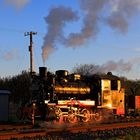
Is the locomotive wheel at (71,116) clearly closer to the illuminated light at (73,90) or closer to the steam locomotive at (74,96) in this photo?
the steam locomotive at (74,96)

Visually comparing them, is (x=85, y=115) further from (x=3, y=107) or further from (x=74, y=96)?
(x=3, y=107)

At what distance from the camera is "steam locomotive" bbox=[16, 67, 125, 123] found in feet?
75.0

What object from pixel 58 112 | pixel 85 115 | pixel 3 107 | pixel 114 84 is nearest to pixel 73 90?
pixel 85 115

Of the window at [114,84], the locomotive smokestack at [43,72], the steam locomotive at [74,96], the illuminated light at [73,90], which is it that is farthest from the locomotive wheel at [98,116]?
the locomotive smokestack at [43,72]

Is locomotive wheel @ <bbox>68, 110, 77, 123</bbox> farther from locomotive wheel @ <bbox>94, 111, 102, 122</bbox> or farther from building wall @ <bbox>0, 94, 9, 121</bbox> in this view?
building wall @ <bbox>0, 94, 9, 121</bbox>

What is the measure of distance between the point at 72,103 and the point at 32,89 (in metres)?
2.51

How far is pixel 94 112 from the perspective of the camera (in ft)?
83.0

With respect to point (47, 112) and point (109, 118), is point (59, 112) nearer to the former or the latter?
point (47, 112)

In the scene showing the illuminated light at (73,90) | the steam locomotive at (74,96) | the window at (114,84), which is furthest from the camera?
the window at (114,84)

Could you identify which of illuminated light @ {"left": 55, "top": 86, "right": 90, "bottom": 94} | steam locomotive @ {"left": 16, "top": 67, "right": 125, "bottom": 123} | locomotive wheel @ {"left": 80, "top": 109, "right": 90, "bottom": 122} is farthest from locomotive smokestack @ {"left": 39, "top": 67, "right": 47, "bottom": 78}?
locomotive wheel @ {"left": 80, "top": 109, "right": 90, "bottom": 122}

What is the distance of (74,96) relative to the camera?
24828mm

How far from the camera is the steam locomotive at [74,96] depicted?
22847 mm

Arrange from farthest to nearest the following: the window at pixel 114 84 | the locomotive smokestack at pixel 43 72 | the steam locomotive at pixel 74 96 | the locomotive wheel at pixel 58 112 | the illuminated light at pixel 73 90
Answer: the window at pixel 114 84 → the illuminated light at pixel 73 90 → the locomotive smokestack at pixel 43 72 → the steam locomotive at pixel 74 96 → the locomotive wheel at pixel 58 112

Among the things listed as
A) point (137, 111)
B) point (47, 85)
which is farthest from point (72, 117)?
point (137, 111)
